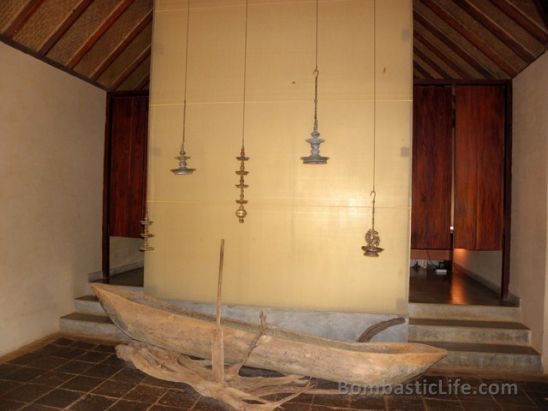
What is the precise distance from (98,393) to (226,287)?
1893 mm

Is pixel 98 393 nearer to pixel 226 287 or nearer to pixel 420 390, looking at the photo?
pixel 226 287

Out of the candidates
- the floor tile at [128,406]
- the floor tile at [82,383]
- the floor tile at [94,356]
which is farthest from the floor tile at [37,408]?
the floor tile at [94,356]

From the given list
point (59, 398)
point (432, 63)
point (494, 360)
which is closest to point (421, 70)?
point (432, 63)

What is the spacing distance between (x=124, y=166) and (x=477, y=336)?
20.8ft

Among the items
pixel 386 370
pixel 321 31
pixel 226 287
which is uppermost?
pixel 321 31

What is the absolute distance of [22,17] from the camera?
478 centimetres

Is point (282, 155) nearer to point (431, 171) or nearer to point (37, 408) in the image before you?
point (431, 171)

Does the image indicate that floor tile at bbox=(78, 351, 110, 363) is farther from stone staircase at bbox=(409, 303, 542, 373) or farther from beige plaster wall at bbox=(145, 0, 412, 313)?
stone staircase at bbox=(409, 303, 542, 373)

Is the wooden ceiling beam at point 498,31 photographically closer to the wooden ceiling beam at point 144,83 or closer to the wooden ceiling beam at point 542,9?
the wooden ceiling beam at point 542,9

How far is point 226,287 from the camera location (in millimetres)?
5230

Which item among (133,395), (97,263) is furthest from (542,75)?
(97,263)

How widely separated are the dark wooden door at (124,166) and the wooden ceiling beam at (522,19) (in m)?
5.63

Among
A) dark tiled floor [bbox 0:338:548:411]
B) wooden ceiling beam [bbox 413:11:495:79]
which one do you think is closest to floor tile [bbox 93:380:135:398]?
dark tiled floor [bbox 0:338:548:411]

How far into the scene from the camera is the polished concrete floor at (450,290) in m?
5.82
